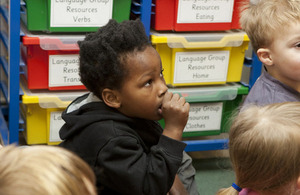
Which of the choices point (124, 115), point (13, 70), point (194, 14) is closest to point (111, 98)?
point (124, 115)

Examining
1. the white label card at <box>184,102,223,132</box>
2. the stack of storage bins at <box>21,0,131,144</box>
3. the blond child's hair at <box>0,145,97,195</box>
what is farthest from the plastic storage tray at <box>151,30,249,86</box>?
the blond child's hair at <box>0,145,97,195</box>

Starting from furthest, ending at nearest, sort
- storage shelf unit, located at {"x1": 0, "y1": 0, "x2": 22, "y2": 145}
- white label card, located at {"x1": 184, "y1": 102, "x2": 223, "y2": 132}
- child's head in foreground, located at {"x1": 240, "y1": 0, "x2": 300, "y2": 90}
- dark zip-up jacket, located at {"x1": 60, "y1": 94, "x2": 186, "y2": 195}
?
1. white label card, located at {"x1": 184, "y1": 102, "x2": 223, "y2": 132}
2. storage shelf unit, located at {"x1": 0, "y1": 0, "x2": 22, "y2": 145}
3. child's head in foreground, located at {"x1": 240, "y1": 0, "x2": 300, "y2": 90}
4. dark zip-up jacket, located at {"x1": 60, "y1": 94, "x2": 186, "y2": 195}

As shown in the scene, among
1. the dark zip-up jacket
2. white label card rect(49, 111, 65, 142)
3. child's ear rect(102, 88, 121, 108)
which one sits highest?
child's ear rect(102, 88, 121, 108)

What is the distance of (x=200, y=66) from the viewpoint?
1847 millimetres

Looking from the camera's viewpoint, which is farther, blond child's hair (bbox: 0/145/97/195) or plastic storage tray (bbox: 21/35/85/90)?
plastic storage tray (bbox: 21/35/85/90)

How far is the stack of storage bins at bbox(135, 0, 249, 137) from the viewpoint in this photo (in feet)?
5.81

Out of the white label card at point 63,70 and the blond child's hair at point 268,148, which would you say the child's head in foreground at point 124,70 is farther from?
the white label card at point 63,70

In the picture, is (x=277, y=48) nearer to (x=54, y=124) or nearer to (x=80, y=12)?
(x=80, y=12)

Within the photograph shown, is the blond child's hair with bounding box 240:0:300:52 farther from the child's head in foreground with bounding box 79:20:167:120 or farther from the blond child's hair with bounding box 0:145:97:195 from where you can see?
the blond child's hair with bounding box 0:145:97:195

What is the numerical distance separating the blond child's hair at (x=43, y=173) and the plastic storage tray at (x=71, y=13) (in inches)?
40.9

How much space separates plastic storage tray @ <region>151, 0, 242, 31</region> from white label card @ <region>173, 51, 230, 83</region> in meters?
0.10

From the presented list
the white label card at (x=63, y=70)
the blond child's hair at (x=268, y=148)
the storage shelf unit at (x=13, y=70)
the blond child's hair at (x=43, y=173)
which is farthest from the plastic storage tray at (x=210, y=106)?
the blond child's hair at (x=43, y=173)

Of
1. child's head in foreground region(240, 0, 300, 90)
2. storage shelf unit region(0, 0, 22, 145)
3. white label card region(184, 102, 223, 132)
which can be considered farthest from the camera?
white label card region(184, 102, 223, 132)

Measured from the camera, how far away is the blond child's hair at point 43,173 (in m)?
0.59
